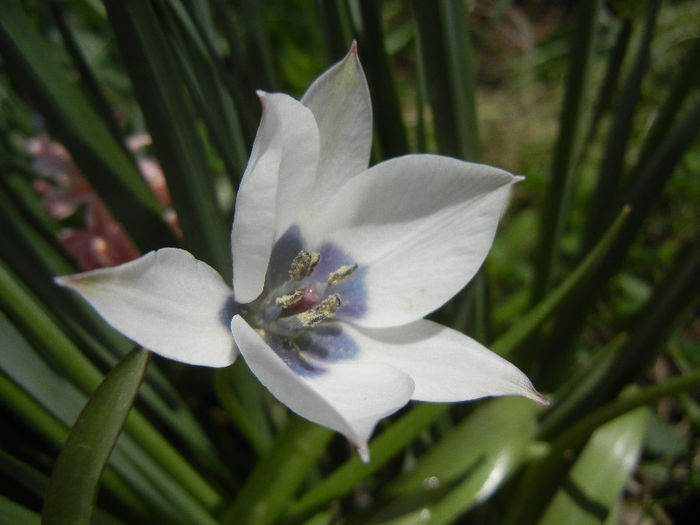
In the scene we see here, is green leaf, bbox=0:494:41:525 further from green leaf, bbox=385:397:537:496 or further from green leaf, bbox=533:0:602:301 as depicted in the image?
green leaf, bbox=533:0:602:301

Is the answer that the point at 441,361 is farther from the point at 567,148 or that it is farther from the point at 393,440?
the point at 567,148

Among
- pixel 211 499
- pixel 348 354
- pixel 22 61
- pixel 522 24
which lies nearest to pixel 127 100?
pixel 22 61

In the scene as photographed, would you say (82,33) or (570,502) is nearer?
(570,502)

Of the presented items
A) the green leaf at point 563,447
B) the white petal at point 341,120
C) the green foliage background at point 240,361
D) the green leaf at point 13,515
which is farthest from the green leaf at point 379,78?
the green leaf at point 13,515

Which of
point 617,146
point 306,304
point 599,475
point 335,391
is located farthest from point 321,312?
point 617,146

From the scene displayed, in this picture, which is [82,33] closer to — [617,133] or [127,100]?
[127,100]

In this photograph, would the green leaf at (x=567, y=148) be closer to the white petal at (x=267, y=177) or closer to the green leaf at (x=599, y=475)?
the green leaf at (x=599, y=475)

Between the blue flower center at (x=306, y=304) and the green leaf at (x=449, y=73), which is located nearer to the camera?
the blue flower center at (x=306, y=304)
